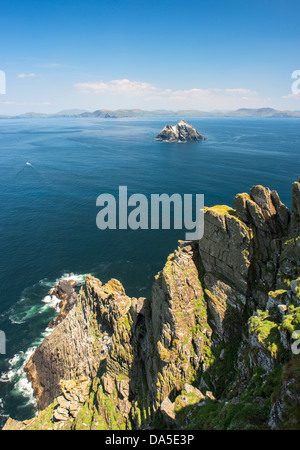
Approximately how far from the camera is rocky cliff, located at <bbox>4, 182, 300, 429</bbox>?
19.2 meters

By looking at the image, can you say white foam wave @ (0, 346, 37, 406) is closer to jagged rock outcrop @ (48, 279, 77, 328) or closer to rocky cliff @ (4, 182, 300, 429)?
jagged rock outcrop @ (48, 279, 77, 328)

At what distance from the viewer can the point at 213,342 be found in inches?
1176

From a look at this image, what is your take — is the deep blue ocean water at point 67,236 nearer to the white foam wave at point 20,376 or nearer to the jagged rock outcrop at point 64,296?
the white foam wave at point 20,376

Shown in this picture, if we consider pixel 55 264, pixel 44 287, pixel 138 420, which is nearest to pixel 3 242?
pixel 55 264

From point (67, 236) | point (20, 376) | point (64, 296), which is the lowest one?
point (20, 376)

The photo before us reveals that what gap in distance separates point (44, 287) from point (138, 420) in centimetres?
5437

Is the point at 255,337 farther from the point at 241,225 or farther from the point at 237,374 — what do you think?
the point at 241,225

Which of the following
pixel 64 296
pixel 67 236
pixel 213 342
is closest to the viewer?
pixel 213 342

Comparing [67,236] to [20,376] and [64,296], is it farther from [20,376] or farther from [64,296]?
[20,376]

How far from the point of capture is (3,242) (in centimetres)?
9712

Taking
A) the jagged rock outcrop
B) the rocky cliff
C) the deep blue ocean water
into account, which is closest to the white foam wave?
the deep blue ocean water

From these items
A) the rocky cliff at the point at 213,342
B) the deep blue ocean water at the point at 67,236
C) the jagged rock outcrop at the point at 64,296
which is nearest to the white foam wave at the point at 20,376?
the deep blue ocean water at the point at 67,236

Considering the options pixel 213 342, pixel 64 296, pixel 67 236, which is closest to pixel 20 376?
pixel 64 296

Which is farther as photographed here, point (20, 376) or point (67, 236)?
point (67, 236)
